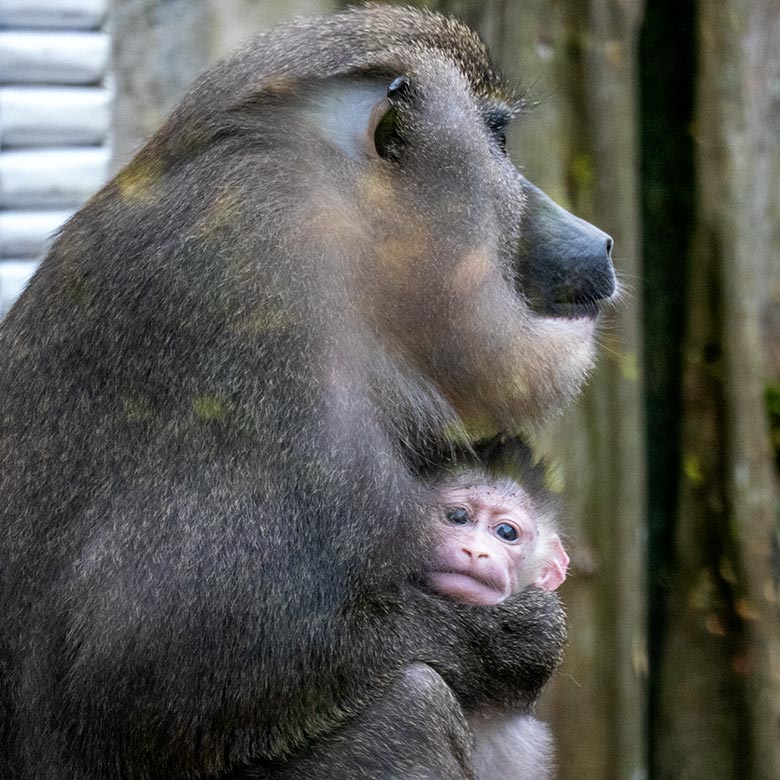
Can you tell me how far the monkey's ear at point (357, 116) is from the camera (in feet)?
7.52

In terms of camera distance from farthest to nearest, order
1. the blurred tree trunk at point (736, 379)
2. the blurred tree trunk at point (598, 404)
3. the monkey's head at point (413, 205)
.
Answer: the blurred tree trunk at point (736, 379) → the blurred tree trunk at point (598, 404) → the monkey's head at point (413, 205)

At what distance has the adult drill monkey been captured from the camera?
7.01 ft

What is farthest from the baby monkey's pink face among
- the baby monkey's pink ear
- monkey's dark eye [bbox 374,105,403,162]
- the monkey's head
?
monkey's dark eye [bbox 374,105,403,162]

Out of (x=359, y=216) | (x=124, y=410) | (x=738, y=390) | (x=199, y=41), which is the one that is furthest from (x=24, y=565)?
(x=738, y=390)

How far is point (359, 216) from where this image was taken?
90.7 inches

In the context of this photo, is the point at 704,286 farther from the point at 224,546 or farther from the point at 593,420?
the point at 224,546

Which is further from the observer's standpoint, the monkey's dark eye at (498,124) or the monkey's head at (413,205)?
the monkey's dark eye at (498,124)

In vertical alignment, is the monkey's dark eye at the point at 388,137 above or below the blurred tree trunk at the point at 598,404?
above

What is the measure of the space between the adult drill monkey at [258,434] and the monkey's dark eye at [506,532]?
0.45ft

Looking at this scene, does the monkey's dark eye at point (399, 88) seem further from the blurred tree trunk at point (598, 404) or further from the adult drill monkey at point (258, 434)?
the blurred tree trunk at point (598, 404)

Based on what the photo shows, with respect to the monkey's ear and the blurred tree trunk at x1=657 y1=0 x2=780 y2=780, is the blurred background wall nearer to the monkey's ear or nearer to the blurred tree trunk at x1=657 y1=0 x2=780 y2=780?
the blurred tree trunk at x1=657 y1=0 x2=780 y2=780

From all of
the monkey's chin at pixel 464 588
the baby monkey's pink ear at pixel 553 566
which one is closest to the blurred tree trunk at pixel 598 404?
the baby monkey's pink ear at pixel 553 566

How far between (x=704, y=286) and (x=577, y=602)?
3.11 ft

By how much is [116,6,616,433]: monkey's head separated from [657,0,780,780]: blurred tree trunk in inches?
52.4
